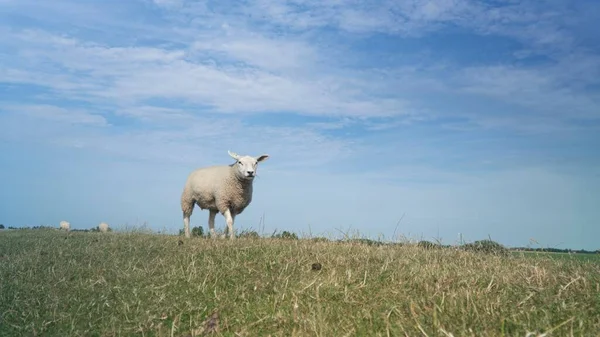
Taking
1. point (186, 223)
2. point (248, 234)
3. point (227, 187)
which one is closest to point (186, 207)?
point (186, 223)

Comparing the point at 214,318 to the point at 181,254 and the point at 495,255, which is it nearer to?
the point at 181,254

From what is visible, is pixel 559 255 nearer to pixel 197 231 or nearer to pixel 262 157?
pixel 262 157

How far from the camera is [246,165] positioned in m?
16.7

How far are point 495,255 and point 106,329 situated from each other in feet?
24.1

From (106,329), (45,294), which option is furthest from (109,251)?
(106,329)

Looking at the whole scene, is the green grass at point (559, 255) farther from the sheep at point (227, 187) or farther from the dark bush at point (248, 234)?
the sheep at point (227, 187)

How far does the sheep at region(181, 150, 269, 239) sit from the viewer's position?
16.8m

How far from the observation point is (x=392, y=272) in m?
7.29

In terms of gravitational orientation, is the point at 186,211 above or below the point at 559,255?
above

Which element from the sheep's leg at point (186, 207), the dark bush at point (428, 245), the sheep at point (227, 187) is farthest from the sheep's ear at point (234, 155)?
the dark bush at point (428, 245)

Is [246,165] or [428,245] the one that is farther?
[246,165]

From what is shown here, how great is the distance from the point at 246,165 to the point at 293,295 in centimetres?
1069

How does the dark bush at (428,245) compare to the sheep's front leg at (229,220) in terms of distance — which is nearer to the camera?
the dark bush at (428,245)

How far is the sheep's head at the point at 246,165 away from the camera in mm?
16528
